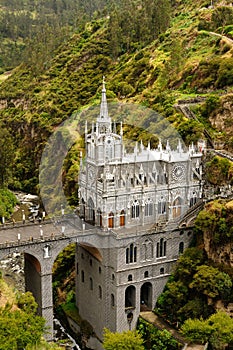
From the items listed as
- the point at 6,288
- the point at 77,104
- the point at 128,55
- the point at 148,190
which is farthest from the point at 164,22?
the point at 6,288

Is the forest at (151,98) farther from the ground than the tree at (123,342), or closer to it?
farther from the ground

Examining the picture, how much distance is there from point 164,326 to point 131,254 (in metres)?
8.66

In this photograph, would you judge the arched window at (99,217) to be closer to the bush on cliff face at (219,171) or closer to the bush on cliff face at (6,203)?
Result: the bush on cliff face at (219,171)

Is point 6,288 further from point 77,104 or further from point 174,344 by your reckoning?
point 77,104

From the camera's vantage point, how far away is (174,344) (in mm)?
54031

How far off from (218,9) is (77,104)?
37.5m

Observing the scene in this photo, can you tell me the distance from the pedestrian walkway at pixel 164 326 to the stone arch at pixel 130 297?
1632 mm

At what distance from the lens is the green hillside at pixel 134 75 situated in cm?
8525

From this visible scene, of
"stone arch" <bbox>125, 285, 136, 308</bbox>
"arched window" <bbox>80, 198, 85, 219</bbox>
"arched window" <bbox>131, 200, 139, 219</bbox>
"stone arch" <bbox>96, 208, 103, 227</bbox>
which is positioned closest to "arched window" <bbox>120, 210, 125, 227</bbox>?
"arched window" <bbox>131, 200, 139, 219</bbox>

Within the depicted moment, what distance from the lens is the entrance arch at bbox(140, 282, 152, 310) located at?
6094cm

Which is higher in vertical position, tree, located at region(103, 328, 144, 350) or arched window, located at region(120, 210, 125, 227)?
arched window, located at region(120, 210, 125, 227)

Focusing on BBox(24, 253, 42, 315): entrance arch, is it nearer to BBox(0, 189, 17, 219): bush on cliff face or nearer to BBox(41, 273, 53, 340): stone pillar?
BBox(41, 273, 53, 340): stone pillar

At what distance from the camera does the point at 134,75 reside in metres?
110

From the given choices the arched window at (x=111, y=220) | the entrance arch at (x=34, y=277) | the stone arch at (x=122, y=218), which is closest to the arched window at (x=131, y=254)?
the stone arch at (x=122, y=218)
